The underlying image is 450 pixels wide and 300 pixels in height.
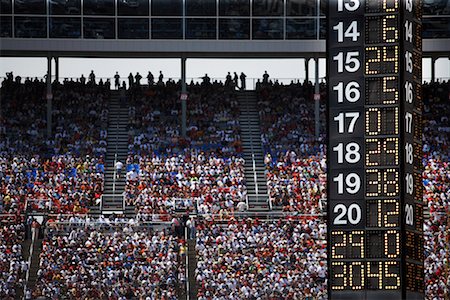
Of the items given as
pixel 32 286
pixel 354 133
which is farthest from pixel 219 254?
pixel 354 133

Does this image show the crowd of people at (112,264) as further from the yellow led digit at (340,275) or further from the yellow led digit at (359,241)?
the yellow led digit at (359,241)

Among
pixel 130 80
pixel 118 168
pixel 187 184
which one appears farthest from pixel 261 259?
pixel 130 80

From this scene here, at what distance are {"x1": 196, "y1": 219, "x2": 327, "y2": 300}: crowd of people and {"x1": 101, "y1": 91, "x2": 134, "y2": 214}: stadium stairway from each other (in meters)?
4.25

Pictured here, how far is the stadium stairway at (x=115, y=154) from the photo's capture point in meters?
50.0

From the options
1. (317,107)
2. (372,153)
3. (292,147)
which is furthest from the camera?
(317,107)

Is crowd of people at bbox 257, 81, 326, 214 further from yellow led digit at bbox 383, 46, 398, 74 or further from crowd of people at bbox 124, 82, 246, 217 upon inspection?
yellow led digit at bbox 383, 46, 398, 74

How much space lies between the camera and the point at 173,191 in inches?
1965

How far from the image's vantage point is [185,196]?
49.7 meters

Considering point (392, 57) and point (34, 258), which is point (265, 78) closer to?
point (34, 258)

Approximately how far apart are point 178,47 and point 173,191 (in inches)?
297

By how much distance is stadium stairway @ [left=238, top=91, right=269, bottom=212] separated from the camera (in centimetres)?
5044

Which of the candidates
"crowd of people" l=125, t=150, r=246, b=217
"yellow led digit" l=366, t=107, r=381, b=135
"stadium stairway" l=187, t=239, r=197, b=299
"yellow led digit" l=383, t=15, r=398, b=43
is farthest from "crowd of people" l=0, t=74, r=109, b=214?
"yellow led digit" l=383, t=15, r=398, b=43

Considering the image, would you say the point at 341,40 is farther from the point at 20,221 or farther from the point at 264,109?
the point at 264,109

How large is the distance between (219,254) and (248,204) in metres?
4.35
